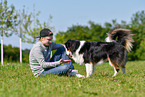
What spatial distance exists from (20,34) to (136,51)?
76.3 feet

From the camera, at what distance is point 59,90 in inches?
158

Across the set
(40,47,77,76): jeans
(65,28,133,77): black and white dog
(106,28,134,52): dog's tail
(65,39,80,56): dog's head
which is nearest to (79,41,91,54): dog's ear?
(65,28,133,77): black and white dog

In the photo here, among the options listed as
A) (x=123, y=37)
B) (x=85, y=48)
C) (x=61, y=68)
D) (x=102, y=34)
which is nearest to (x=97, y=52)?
(x=85, y=48)

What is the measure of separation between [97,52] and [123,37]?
126cm

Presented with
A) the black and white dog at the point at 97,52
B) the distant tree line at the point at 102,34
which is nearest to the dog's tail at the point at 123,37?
the black and white dog at the point at 97,52

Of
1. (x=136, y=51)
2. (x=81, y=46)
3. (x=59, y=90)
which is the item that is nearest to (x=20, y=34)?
(x=81, y=46)

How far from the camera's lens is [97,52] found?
691cm

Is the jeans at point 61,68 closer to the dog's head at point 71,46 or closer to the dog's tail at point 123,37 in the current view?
the dog's head at point 71,46

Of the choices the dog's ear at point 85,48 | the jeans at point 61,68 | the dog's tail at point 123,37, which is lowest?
the jeans at point 61,68

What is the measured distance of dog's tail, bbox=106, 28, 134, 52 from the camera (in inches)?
276

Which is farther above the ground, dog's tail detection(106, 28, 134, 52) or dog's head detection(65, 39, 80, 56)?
dog's tail detection(106, 28, 134, 52)

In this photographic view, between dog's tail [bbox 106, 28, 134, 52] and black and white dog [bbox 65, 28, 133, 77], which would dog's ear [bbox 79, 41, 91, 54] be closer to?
black and white dog [bbox 65, 28, 133, 77]

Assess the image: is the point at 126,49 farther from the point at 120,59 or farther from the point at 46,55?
the point at 46,55

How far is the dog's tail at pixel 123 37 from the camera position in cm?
701
